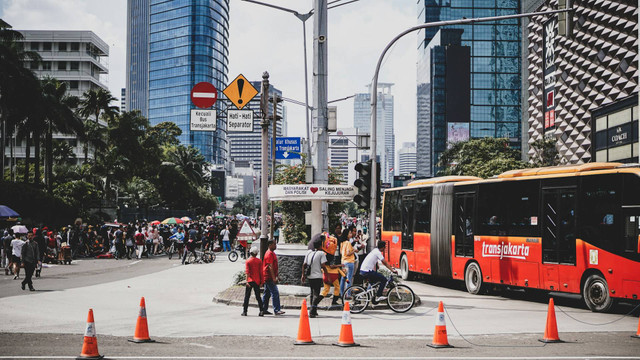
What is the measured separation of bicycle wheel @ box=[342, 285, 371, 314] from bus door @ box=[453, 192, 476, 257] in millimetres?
5806

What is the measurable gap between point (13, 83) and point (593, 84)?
43933 millimetres

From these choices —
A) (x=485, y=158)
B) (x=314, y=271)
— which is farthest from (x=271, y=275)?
(x=485, y=158)

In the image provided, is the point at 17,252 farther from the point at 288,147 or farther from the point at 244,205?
the point at 244,205

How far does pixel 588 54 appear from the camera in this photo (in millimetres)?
51156

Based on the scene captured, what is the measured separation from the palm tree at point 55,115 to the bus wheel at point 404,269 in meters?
32.0

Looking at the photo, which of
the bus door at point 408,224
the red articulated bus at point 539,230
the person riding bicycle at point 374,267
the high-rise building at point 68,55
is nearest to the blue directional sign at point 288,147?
the bus door at point 408,224

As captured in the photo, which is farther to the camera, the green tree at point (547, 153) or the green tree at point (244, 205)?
the green tree at point (244, 205)

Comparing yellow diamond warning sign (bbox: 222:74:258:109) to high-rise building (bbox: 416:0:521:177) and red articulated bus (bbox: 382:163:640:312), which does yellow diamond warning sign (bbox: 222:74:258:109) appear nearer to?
red articulated bus (bbox: 382:163:640:312)

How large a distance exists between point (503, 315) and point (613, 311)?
2.83m

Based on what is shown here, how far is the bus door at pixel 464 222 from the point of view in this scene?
62.8ft

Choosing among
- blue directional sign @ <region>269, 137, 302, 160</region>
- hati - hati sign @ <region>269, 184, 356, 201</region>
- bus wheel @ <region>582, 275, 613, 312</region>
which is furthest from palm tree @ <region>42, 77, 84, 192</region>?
bus wheel @ <region>582, 275, 613, 312</region>

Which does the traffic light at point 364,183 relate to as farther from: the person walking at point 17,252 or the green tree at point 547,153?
the green tree at point 547,153

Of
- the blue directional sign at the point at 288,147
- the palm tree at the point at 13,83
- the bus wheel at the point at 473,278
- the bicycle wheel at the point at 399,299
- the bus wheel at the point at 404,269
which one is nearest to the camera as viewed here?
the bicycle wheel at the point at 399,299

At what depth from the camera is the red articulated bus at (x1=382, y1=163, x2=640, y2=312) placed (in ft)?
46.0
